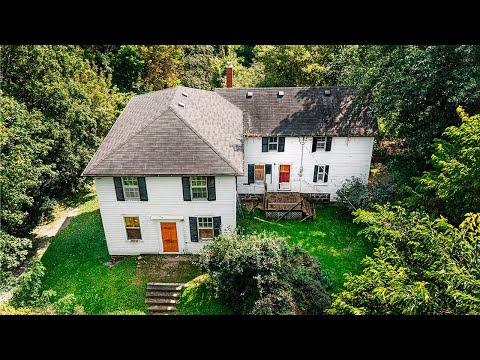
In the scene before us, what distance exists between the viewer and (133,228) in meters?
17.2

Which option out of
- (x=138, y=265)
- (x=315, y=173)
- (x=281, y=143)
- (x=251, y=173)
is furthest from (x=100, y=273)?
(x=315, y=173)

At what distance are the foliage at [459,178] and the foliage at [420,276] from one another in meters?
1.75

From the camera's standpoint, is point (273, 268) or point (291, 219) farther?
point (291, 219)

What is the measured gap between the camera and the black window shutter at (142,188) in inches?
634

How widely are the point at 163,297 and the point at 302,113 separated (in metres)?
13.3

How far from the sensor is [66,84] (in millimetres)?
21656

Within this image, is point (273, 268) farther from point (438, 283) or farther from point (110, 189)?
point (110, 189)

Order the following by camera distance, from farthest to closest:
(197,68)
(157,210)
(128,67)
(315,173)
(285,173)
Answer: (197,68), (128,67), (285,173), (315,173), (157,210)

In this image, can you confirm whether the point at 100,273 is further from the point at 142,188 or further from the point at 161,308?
the point at 142,188

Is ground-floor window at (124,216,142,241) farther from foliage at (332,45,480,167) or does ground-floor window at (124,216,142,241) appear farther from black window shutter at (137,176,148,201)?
foliage at (332,45,480,167)

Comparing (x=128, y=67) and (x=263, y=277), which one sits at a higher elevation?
(x=128, y=67)
